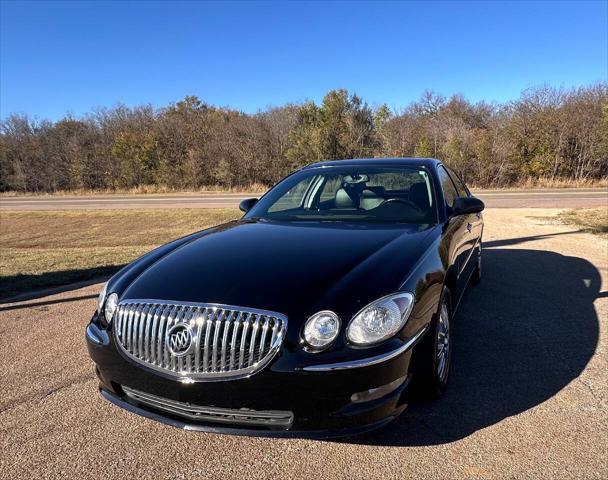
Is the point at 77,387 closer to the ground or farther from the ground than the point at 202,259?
closer to the ground

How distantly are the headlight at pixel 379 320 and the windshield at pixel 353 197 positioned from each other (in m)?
1.38

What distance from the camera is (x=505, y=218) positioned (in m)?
13.1

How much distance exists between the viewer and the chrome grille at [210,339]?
7.32ft

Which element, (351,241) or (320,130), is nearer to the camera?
(351,241)

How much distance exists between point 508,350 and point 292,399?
95.3 inches

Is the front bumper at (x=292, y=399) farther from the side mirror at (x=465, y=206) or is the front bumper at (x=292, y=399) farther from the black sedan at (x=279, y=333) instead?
the side mirror at (x=465, y=206)

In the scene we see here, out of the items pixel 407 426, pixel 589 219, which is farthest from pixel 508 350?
pixel 589 219

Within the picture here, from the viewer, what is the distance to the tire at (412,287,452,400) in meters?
2.54

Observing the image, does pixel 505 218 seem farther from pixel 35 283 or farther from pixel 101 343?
pixel 101 343

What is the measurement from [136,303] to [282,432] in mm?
1029

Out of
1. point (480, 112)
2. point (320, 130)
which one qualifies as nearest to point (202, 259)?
point (320, 130)

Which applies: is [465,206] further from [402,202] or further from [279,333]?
[279,333]

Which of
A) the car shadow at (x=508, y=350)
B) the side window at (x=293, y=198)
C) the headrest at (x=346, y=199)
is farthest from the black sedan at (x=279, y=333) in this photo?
the side window at (x=293, y=198)

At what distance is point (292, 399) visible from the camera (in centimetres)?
220
